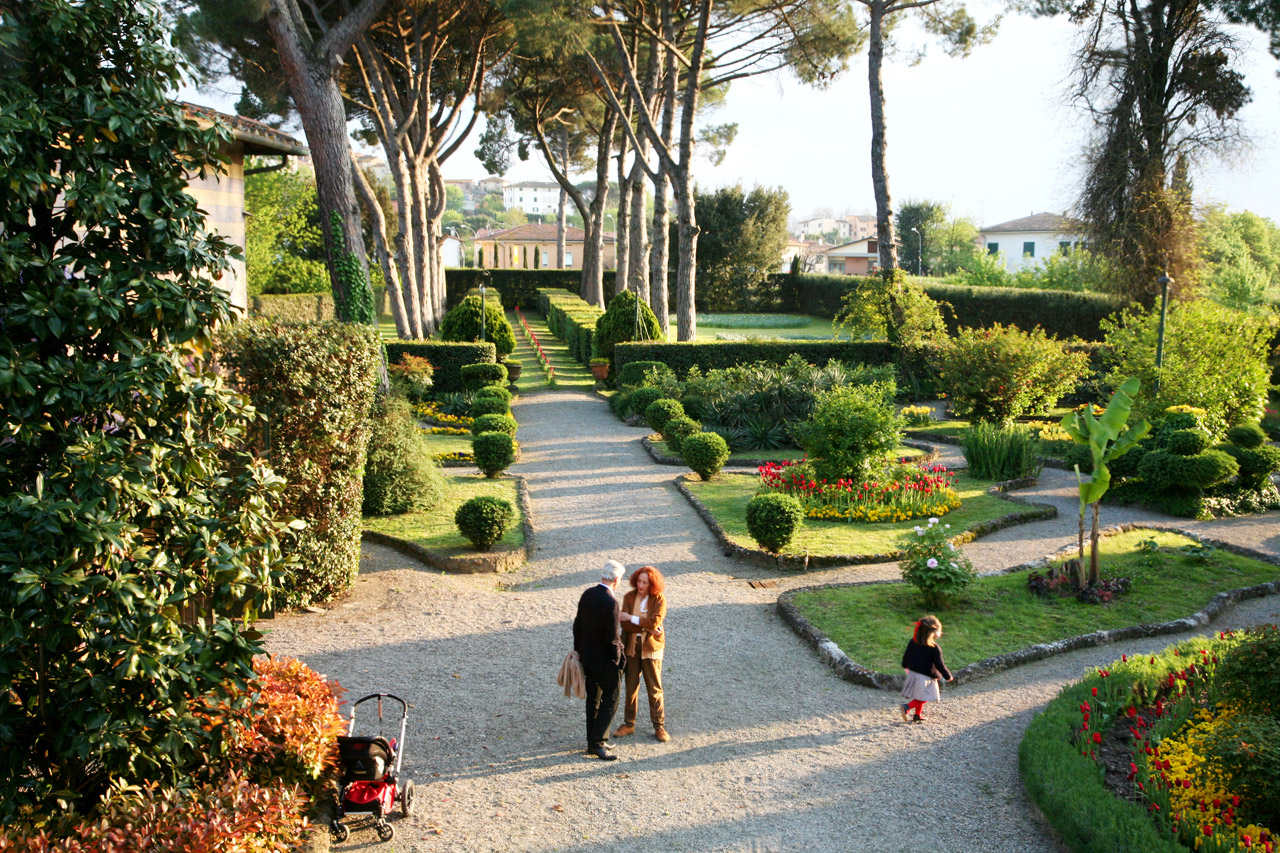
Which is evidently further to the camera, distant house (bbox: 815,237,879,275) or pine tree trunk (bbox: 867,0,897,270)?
distant house (bbox: 815,237,879,275)

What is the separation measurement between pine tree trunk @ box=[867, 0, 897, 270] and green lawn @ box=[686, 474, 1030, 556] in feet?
42.2

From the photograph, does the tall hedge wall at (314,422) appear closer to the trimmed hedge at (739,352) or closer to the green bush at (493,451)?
the green bush at (493,451)

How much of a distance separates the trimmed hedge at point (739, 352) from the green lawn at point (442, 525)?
9871 mm

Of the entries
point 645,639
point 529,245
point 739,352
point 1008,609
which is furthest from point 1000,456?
point 529,245

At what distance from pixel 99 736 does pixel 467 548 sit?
7101 mm

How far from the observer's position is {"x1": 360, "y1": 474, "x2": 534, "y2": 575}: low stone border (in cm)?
1092

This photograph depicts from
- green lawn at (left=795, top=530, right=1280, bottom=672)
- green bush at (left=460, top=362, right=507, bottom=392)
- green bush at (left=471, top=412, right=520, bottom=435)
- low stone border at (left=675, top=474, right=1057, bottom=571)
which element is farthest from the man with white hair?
green bush at (left=460, top=362, right=507, bottom=392)

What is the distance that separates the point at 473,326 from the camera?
27.1m

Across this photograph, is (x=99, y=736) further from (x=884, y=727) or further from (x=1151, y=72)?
(x=1151, y=72)

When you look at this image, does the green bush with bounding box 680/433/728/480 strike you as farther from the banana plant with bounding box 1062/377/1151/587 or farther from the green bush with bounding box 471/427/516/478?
the banana plant with bounding box 1062/377/1151/587

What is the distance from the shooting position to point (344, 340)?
9453 mm

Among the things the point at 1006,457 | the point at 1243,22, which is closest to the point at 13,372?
the point at 1006,457

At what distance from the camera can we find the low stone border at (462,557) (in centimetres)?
1092

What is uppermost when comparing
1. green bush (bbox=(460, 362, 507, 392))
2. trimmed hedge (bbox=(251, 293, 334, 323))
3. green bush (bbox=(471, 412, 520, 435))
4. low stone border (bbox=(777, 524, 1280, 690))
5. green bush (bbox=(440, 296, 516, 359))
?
trimmed hedge (bbox=(251, 293, 334, 323))
